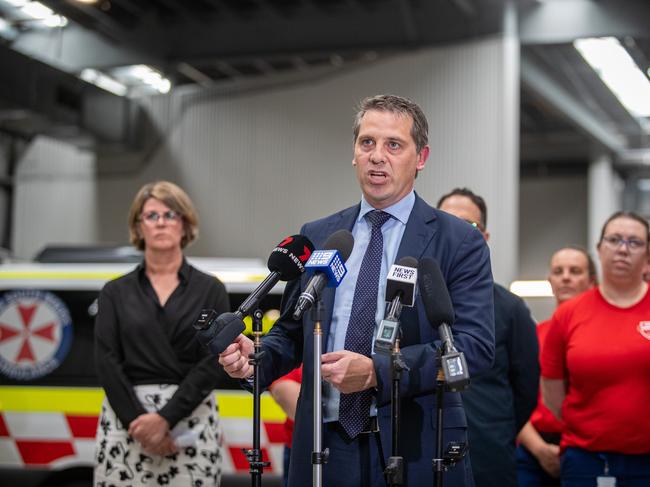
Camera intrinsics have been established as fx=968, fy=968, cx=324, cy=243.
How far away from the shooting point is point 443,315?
2242 millimetres

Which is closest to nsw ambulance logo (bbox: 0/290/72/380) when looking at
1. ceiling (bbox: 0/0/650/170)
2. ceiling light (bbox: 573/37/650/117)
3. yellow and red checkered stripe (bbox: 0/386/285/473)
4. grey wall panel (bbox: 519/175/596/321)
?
yellow and red checkered stripe (bbox: 0/386/285/473)

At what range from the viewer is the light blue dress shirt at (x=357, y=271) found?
2486 mm

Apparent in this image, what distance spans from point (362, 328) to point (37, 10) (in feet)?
32.5

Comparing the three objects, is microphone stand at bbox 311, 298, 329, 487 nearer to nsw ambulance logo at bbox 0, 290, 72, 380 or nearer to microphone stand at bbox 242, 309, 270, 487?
microphone stand at bbox 242, 309, 270, 487

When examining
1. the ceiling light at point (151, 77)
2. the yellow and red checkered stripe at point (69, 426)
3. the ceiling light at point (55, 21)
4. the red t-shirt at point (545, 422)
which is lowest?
the yellow and red checkered stripe at point (69, 426)

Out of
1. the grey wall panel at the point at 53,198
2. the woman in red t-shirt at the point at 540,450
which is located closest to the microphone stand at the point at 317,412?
the woman in red t-shirt at the point at 540,450

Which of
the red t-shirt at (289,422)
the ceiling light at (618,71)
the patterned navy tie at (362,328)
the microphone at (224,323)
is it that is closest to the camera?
the microphone at (224,323)

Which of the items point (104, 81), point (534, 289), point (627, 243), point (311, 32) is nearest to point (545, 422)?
point (627, 243)

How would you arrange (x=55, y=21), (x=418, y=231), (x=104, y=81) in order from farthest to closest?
(x=104, y=81) < (x=55, y=21) < (x=418, y=231)

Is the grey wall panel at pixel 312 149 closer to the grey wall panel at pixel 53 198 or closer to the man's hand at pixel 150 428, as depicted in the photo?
the grey wall panel at pixel 53 198

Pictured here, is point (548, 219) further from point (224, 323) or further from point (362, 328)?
point (224, 323)

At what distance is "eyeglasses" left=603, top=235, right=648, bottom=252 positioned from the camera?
392 cm

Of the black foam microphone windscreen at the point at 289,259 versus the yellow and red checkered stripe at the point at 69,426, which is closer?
the black foam microphone windscreen at the point at 289,259

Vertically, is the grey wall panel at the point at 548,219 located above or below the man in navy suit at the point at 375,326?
above
